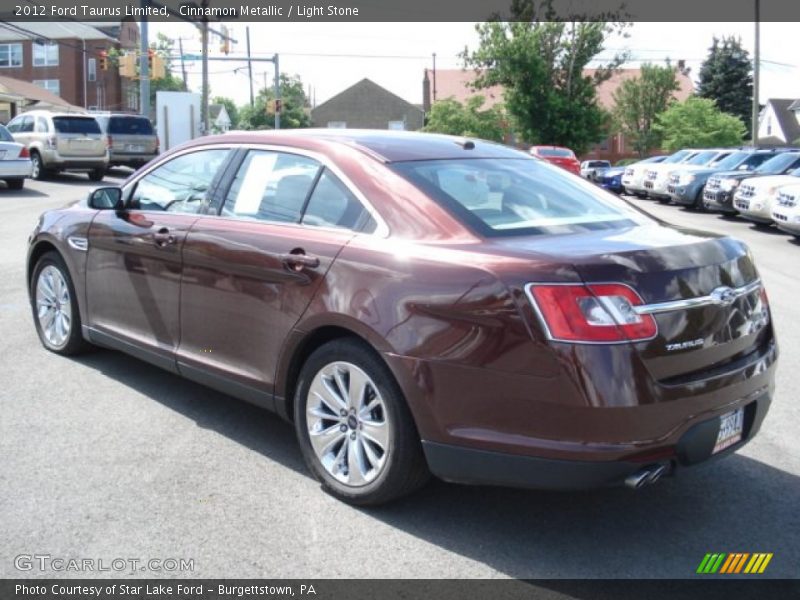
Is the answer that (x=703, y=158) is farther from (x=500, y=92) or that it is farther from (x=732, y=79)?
(x=732, y=79)

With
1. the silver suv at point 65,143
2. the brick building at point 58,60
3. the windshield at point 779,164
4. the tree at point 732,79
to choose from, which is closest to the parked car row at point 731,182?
the windshield at point 779,164

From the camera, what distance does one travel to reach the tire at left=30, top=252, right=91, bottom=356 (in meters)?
6.00

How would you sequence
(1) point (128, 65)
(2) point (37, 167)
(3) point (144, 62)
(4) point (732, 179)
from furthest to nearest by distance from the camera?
1. (1) point (128, 65)
2. (3) point (144, 62)
3. (2) point (37, 167)
4. (4) point (732, 179)

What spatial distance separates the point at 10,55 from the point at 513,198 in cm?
7385

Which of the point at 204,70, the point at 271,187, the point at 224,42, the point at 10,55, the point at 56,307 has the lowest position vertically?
the point at 56,307

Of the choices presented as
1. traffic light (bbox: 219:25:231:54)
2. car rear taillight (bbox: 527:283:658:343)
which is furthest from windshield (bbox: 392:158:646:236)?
traffic light (bbox: 219:25:231:54)

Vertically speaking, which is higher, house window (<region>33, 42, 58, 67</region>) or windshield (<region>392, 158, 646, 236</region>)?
house window (<region>33, 42, 58, 67</region>)

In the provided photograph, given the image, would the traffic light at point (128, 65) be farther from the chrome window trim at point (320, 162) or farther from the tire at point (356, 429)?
the tire at point (356, 429)

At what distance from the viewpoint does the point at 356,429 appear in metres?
3.88

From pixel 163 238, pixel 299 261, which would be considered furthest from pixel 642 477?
pixel 163 238

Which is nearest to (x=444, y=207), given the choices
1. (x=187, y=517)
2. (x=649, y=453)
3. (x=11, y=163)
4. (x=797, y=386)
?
(x=649, y=453)

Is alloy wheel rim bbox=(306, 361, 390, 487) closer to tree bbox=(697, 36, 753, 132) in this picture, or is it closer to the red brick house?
the red brick house

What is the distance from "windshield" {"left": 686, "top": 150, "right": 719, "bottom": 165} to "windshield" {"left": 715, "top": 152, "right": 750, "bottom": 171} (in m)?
2.12

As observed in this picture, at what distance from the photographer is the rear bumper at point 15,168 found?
1968 cm
